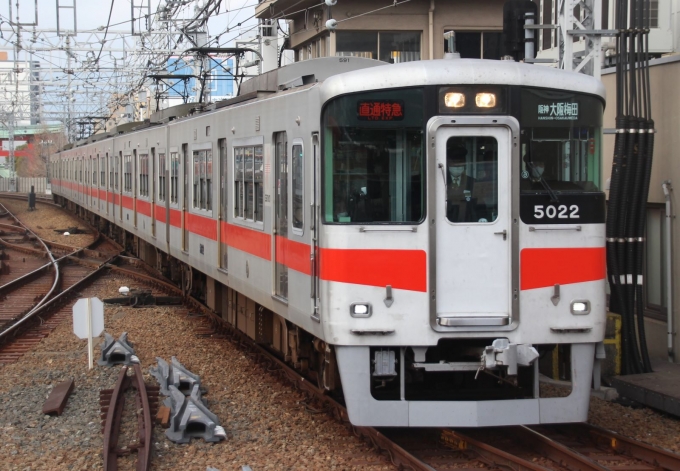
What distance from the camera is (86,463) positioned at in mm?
6531

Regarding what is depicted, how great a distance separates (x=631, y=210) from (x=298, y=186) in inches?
134

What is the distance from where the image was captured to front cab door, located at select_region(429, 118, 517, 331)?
20.9 feet

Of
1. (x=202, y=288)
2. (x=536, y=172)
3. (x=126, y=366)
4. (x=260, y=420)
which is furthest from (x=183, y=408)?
(x=202, y=288)

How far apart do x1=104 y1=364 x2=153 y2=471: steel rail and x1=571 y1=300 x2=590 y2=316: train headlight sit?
3.07 metres

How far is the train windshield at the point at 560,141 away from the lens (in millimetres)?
6473

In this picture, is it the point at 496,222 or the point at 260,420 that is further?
the point at 260,420

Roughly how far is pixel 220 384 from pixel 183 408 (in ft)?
5.69

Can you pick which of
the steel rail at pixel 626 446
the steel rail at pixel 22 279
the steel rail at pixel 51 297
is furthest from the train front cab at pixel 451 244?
the steel rail at pixel 22 279

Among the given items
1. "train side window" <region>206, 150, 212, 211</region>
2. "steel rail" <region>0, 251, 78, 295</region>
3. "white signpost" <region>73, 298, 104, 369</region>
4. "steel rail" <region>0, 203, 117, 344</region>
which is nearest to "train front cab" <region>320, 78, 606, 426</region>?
"white signpost" <region>73, 298, 104, 369</region>

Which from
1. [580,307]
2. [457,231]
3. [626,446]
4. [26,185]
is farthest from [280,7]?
[26,185]

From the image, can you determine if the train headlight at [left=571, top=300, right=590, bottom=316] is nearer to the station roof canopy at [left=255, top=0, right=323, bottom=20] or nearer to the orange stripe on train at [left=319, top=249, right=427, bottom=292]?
the orange stripe on train at [left=319, top=249, right=427, bottom=292]

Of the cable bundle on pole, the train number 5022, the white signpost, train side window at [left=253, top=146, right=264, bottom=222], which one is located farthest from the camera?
the white signpost

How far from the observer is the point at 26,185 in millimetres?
69875

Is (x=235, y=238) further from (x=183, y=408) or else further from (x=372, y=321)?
(x=372, y=321)
